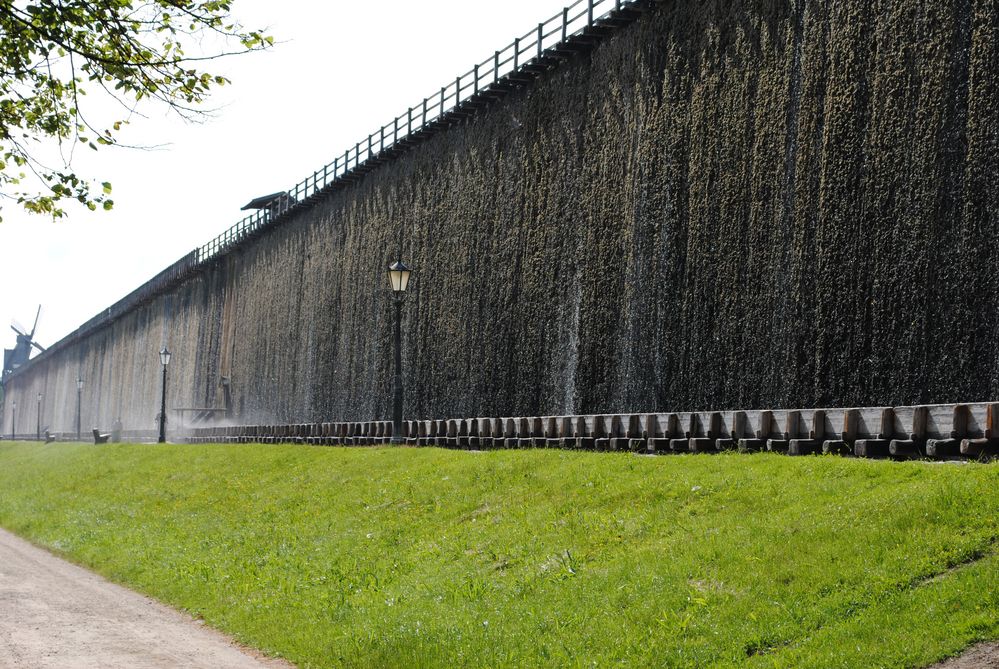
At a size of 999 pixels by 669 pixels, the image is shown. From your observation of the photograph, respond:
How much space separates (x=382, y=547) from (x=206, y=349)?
5499cm

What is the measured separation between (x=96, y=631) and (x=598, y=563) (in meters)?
5.36

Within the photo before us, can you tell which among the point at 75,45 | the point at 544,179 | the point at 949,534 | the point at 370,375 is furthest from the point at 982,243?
the point at 370,375

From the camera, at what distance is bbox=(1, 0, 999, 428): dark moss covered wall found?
19.5m

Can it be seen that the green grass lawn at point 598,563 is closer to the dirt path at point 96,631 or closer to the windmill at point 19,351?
the dirt path at point 96,631

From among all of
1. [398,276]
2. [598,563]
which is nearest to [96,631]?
[598,563]

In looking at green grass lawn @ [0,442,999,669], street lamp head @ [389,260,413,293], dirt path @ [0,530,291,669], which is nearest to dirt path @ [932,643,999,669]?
green grass lawn @ [0,442,999,669]

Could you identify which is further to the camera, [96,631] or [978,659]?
[96,631]

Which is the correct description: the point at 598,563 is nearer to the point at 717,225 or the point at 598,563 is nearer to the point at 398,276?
the point at 398,276

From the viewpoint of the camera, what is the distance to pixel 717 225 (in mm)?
25062

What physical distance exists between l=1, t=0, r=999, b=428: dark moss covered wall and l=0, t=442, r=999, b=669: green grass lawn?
6.33 m

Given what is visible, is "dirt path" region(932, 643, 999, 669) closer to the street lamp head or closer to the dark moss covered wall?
the dark moss covered wall

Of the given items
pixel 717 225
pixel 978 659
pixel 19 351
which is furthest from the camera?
pixel 19 351

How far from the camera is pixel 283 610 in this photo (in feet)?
42.5

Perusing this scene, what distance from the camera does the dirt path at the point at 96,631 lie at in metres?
10.7
